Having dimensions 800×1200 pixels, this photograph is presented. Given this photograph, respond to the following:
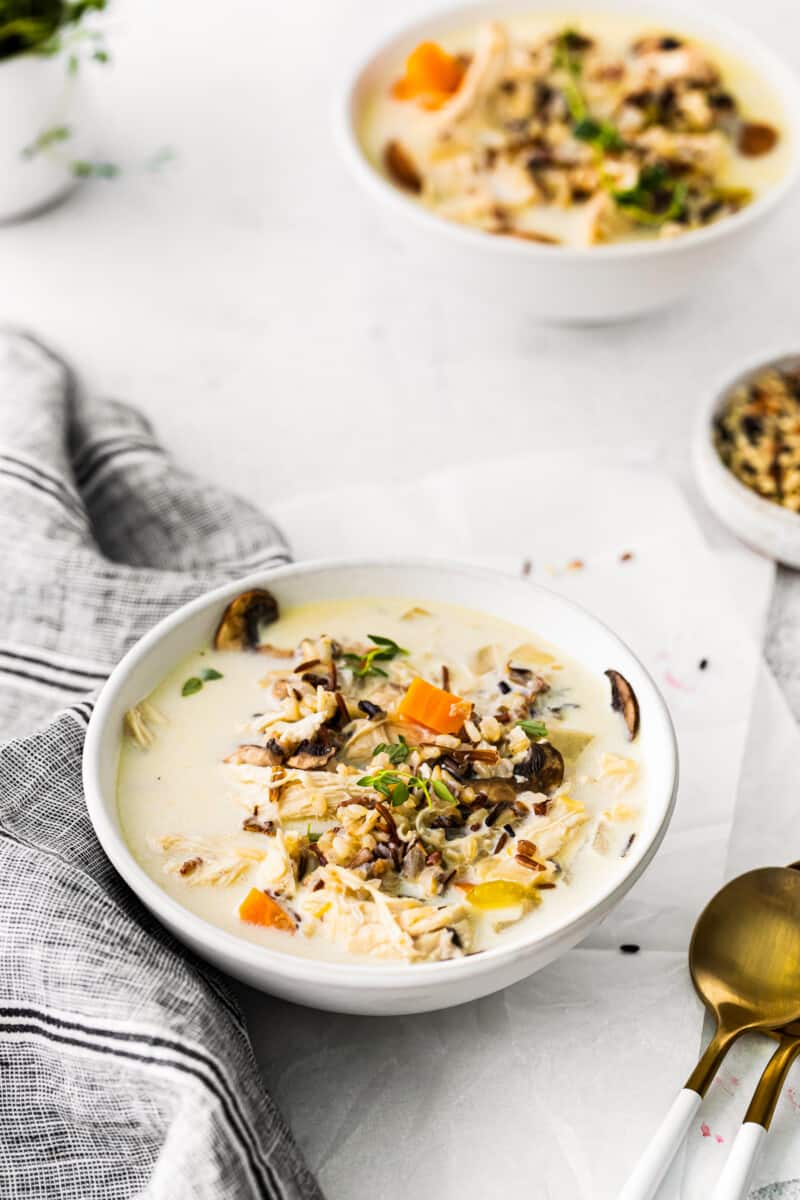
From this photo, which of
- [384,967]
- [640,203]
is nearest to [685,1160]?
[384,967]

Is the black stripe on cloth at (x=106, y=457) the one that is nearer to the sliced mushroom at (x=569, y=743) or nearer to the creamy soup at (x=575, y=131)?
the creamy soup at (x=575, y=131)

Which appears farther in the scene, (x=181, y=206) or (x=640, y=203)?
(x=181, y=206)

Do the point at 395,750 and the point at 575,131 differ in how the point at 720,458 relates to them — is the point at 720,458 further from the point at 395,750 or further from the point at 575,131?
the point at 395,750

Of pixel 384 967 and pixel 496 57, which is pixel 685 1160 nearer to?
pixel 384 967

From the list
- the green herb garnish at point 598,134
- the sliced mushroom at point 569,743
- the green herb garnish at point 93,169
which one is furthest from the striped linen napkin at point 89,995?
the green herb garnish at point 93,169

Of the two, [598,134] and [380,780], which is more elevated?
[598,134]

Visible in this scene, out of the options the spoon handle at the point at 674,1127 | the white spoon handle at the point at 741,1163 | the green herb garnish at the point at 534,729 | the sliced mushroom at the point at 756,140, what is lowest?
the spoon handle at the point at 674,1127

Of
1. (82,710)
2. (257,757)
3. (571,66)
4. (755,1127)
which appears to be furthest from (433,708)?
(571,66)
